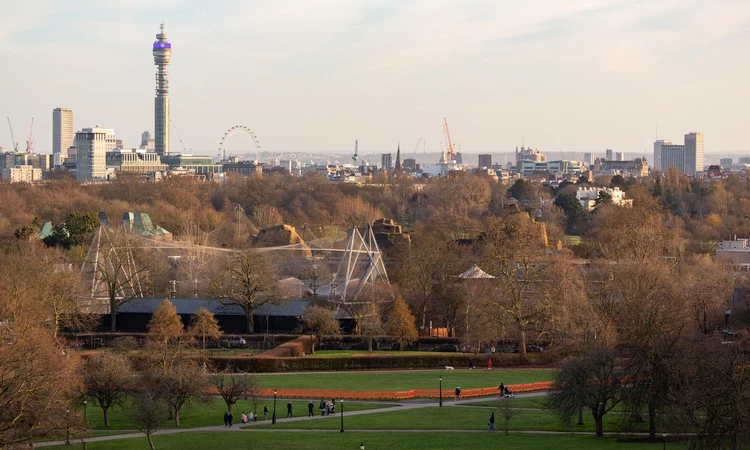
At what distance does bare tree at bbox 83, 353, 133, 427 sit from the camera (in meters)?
43.9

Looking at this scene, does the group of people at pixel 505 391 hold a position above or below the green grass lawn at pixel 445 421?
above

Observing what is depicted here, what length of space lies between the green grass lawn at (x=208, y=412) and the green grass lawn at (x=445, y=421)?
2147mm

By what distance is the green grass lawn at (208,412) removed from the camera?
146 feet

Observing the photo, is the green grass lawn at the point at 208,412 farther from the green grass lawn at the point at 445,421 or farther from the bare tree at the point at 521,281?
the bare tree at the point at 521,281

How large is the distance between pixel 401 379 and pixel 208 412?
34.9ft

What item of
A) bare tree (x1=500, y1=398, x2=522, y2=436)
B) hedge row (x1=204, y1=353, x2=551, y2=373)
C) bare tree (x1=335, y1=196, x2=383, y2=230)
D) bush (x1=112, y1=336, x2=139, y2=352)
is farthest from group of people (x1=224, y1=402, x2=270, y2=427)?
bare tree (x1=335, y1=196, x2=383, y2=230)

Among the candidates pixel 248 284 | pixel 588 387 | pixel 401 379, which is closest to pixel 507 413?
pixel 588 387

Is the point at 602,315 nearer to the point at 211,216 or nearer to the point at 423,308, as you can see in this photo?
the point at 423,308

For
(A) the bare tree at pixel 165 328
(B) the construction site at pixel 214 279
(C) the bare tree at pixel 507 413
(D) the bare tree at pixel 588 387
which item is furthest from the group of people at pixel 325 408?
(B) the construction site at pixel 214 279

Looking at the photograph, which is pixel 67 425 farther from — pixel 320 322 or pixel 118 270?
pixel 118 270

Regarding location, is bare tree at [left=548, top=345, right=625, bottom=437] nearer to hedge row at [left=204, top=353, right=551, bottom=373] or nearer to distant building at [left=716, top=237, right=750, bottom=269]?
hedge row at [left=204, top=353, right=551, bottom=373]

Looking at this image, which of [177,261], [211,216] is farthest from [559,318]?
Result: [211,216]

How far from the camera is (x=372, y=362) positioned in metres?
58.4

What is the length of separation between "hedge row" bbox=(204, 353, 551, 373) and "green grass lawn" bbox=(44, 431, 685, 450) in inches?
581
